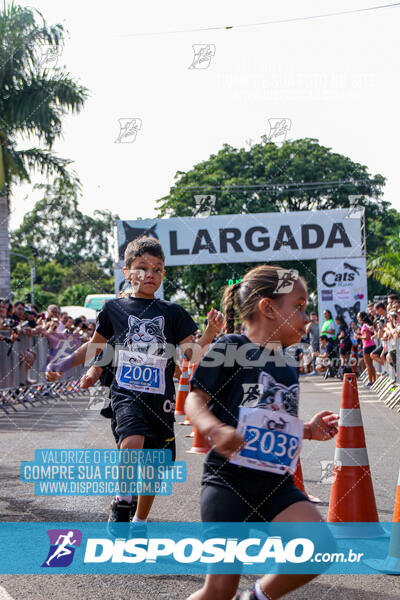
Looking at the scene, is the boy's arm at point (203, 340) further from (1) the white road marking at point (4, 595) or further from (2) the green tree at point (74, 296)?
(2) the green tree at point (74, 296)

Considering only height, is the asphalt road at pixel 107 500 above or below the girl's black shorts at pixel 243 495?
below

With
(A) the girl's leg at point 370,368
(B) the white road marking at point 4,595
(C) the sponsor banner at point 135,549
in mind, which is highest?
(B) the white road marking at point 4,595

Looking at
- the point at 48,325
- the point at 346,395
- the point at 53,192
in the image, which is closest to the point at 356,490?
the point at 346,395

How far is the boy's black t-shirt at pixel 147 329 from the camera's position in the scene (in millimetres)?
4410

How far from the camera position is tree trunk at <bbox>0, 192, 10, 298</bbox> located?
20062mm

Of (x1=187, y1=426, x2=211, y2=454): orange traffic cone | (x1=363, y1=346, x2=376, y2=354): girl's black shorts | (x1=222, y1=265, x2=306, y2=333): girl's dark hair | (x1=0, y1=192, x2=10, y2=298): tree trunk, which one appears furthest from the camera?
(x1=0, y1=192, x2=10, y2=298): tree trunk

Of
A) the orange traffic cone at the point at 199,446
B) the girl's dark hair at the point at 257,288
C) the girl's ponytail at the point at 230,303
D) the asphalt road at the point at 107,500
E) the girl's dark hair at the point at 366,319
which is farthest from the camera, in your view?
the girl's dark hair at the point at 366,319

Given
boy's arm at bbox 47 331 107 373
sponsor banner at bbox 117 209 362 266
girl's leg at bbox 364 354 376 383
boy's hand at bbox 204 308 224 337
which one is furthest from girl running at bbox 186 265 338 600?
sponsor banner at bbox 117 209 362 266

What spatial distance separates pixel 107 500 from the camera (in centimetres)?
588

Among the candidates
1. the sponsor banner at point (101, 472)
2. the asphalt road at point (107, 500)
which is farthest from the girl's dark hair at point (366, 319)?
the sponsor banner at point (101, 472)

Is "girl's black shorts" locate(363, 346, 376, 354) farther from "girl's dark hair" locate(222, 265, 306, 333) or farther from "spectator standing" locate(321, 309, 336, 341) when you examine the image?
"girl's dark hair" locate(222, 265, 306, 333)

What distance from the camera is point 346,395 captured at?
488 cm

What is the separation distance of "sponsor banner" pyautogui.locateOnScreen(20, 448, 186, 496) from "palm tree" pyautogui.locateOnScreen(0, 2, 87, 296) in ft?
40.9

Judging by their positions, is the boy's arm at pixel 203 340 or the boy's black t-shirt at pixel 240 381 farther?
the boy's arm at pixel 203 340
